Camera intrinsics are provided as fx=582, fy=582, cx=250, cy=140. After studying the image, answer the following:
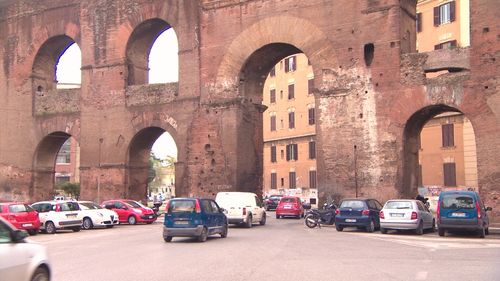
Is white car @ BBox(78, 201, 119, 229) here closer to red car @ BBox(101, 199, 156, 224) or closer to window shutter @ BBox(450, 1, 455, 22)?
red car @ BBox(101, 199, 156, 224)

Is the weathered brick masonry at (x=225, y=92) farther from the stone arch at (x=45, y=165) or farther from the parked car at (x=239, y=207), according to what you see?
the parked car at (x=239, y=207)

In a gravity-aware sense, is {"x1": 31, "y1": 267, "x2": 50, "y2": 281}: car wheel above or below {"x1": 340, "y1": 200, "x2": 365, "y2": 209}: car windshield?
below

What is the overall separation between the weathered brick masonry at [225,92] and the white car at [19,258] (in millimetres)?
19773

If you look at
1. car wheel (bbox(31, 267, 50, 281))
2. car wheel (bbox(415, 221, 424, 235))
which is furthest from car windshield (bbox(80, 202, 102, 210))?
car wheel (bbox(31, 267, 50, 281))

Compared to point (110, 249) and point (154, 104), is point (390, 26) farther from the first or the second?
point (110, 249)

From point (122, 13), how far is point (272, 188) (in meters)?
28.4

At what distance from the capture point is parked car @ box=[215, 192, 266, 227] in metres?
22.6

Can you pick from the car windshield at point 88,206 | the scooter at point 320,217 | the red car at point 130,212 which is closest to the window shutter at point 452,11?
the scooter at point 320,217

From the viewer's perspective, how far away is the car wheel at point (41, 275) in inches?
280

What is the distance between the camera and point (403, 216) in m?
19.0

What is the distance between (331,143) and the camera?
26781 mm

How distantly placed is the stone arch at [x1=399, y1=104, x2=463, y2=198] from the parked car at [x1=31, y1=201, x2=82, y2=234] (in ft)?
44.3

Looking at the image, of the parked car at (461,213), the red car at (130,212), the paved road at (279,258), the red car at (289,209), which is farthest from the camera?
the red car at (289,209)

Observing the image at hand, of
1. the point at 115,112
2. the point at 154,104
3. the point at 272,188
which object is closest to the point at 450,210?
the point at 154,104
